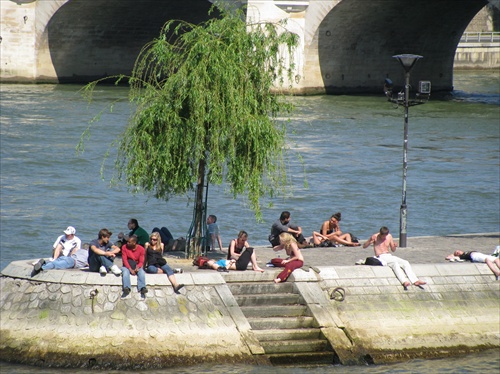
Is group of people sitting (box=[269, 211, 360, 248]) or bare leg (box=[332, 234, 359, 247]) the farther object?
bare leg (box=[332, 234, 359, 247])

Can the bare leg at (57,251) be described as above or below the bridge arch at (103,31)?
below

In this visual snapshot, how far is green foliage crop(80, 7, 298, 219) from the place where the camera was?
16.4m

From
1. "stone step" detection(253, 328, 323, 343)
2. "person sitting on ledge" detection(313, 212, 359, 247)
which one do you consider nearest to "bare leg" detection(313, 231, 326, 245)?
"person sitting on ledge" detection(313, 212, 359, 247)

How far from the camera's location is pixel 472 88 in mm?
55500

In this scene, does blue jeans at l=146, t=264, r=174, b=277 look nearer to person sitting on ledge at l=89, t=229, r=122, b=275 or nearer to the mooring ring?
person sitting on ledge at l=89, t=229, r=122, b=275

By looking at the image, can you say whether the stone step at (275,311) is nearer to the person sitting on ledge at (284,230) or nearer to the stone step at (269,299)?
the stone step at (269,299)

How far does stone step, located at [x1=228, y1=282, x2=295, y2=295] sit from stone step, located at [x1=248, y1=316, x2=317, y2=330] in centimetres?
47

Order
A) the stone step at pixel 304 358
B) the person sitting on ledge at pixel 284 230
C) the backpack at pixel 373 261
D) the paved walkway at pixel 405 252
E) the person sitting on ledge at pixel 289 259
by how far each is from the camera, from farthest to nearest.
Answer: the person sitting on ledge at pixel 284 230 < the paved walkway at pixel 405 252 < the backpack at pixel 373 261 < the person sitting on ledge at pixel 289 259 < the stone step at pixel 304 358

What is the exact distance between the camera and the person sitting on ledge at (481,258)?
52.6ft

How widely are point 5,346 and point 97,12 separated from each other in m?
35.9

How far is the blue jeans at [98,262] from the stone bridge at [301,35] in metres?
30.0

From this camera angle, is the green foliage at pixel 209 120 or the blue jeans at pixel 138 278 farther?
the green foliage at pixel 209 120

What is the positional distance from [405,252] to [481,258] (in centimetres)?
158

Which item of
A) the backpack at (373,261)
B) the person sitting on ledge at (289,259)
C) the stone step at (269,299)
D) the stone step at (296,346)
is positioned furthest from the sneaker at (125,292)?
the backpack at (373,261)
